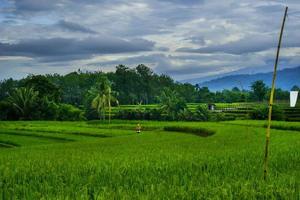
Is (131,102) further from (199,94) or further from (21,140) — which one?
(21,140)

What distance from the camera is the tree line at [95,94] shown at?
7381 centimetres

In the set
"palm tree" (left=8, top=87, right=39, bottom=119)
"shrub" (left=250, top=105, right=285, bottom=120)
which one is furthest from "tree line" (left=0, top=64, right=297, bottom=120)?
"shrub" (left=250, top=105, right=285, bottom=120)

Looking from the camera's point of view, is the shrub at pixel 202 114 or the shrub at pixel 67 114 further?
the shrub at pixel 67 114

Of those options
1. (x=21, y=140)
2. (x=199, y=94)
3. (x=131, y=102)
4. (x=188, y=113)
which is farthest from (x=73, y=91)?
(x=21, y=140)

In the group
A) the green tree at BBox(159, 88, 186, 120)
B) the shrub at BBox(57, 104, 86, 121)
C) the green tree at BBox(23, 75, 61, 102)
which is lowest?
the shrub at BBox(57, 104, 86, 121)

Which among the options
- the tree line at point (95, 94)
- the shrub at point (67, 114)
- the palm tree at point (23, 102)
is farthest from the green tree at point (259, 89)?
the palm tree at point (23, 102)

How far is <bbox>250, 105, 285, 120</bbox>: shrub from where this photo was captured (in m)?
59.7

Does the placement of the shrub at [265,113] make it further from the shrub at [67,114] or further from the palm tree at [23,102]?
the palm tree at [23,102]

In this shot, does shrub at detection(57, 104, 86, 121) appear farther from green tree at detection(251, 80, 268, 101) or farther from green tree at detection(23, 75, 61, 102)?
green tree at detection(251, 80, 268, 101)

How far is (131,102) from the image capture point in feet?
436

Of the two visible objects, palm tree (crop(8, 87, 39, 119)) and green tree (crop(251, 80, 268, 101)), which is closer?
palm tree (crop(8, 87, 39, 119))

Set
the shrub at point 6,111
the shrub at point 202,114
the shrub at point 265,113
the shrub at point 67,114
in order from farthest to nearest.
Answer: the shrub at point 67,114 → the shrub at point 6,111 → the shrub at point 202,114 → the shrub at point 265,113

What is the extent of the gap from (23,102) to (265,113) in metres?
35.4

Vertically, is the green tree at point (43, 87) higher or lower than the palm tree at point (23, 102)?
higher
